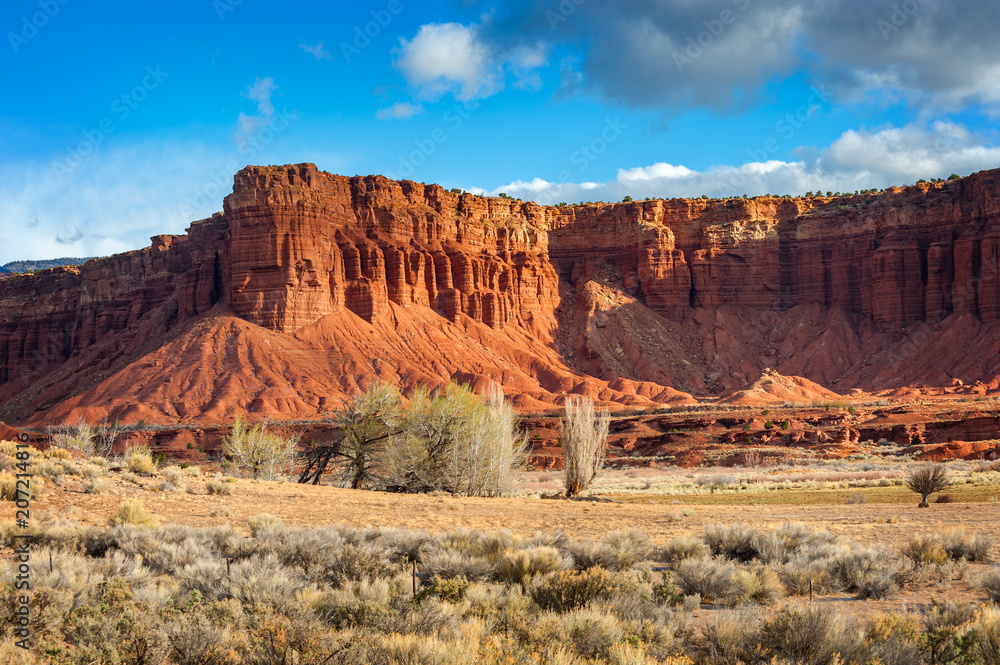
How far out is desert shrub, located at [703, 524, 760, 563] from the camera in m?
13.2

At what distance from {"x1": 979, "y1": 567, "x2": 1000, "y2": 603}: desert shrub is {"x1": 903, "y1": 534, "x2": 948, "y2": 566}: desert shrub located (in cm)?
142

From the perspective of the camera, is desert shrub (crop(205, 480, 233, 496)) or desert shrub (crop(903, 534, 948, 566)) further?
desert shrub (crop(205, 480, 233, 496))

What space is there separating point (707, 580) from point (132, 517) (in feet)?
35.4

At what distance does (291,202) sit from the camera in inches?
3118

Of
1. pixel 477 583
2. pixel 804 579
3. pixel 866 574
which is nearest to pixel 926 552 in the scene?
pixel 866 574

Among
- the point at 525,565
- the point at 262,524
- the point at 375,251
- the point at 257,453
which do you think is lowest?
the point at 257,453

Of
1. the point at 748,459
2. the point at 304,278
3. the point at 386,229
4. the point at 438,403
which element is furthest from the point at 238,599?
the point at 386,229

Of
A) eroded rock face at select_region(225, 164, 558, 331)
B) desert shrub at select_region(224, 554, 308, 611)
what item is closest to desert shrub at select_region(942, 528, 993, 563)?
desert shrub at select_region(224, 554, 308, 611)

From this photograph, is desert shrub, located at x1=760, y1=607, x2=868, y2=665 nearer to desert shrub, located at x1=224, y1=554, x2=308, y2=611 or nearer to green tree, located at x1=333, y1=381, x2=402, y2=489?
desert shrub, located at x1=224, y1=554, x2=308, y2=611

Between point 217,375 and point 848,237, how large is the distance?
240 feet

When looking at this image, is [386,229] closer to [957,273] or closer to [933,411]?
[933,411]

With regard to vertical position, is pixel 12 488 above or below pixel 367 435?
above

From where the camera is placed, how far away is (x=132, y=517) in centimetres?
1491

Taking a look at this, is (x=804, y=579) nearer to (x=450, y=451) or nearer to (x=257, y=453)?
(x=450, y=451)
